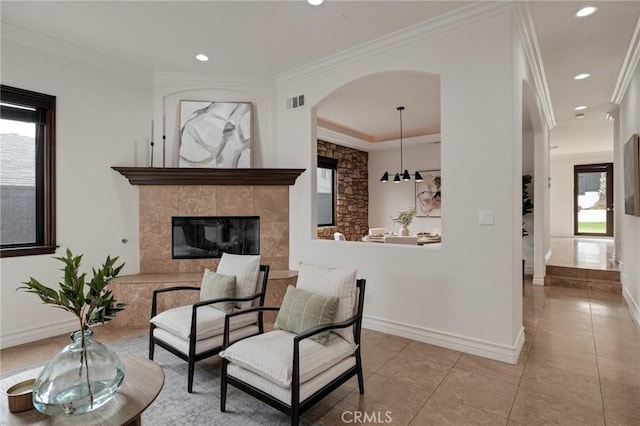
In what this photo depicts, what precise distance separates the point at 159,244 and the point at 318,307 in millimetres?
2945

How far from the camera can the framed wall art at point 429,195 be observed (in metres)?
8.02

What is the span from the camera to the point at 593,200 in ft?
35.1

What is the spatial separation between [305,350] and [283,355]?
153 mm

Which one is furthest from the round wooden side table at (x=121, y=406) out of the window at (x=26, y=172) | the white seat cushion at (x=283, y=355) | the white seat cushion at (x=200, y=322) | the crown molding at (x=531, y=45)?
the crown molding at (x=531, y=45)

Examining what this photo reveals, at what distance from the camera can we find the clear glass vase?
4.87 feet

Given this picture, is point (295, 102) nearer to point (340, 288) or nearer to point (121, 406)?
point (340, 288)

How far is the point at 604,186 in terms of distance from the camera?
10.5 m

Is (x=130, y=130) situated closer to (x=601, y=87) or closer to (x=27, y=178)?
(x=27, y=178)

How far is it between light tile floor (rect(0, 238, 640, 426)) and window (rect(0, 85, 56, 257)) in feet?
3.60

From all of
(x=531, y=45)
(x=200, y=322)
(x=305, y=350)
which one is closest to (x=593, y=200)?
(x=531, y=45)

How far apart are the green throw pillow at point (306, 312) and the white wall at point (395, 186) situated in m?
6.32

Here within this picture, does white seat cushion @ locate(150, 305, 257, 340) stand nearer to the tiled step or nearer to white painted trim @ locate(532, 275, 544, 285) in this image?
white painted trim @ locate(532, 275, 544, 285)

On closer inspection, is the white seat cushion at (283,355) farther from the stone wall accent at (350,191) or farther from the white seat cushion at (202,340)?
the stone wall accent at (350,191)

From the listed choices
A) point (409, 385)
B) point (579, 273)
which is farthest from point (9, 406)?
point (579, 273)
